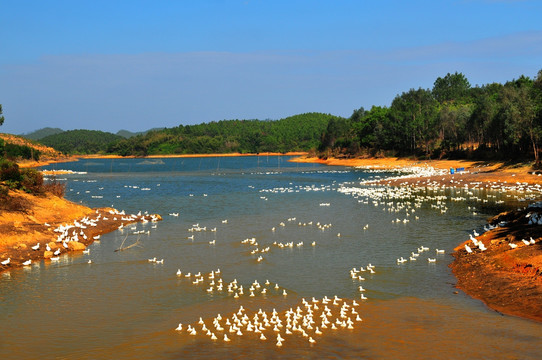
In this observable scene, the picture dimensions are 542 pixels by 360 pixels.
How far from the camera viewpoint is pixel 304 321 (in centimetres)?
1459

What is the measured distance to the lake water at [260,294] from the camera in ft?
43.6

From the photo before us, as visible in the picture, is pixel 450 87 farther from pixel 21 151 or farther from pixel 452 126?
pixel 21 151

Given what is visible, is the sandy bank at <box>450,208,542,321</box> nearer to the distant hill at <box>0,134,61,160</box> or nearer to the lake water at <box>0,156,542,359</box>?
the lake water at <box>0,156,542,359</box>

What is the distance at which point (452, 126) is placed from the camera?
99250 mm

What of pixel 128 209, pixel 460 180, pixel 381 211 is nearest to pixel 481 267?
pixel 381 211

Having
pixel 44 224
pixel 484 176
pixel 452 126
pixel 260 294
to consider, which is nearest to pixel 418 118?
pixel 452 126

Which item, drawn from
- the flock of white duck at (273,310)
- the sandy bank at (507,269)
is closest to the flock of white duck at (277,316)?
the flock of white duck at (273,310)

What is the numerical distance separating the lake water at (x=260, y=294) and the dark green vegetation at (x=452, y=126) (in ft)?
128

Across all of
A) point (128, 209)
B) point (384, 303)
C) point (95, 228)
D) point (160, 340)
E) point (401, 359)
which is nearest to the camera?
point (401, 359)

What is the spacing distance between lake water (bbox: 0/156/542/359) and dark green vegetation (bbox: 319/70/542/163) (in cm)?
3906

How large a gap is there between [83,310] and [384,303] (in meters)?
10.5

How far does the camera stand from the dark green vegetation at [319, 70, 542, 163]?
69500 mm

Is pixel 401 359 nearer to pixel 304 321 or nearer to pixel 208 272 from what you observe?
pixel 304 321

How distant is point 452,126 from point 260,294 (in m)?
90.5
